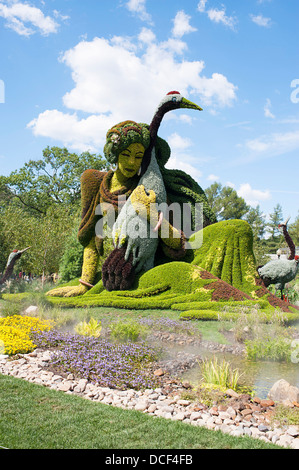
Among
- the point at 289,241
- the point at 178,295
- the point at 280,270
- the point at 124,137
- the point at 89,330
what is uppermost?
the point at 124,137

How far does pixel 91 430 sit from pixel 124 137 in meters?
10.1

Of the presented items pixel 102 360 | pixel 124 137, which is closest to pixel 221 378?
pixel 102 360

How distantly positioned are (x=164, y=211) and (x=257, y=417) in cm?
890

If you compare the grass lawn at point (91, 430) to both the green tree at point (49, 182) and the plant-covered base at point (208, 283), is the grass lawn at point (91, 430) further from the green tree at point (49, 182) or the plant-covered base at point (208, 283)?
the green tree at point (49, 182)

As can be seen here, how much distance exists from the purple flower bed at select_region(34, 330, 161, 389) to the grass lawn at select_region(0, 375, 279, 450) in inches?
34.7

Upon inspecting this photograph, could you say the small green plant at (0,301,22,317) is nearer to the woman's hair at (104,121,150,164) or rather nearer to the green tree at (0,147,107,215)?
the woman's hair at (104,121,150,164)

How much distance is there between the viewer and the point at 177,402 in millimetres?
4516

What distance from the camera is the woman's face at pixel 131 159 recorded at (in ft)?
41.4

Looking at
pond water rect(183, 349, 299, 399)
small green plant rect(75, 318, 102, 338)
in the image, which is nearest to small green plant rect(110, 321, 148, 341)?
small green plant rect(75, 318, 102, 338)

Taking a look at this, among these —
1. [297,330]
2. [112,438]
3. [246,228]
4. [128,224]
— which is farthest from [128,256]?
[112,438]

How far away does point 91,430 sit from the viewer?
11.9 feet

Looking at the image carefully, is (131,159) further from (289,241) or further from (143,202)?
(289,241)

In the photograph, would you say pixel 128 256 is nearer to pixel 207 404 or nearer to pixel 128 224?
pixel 128 224

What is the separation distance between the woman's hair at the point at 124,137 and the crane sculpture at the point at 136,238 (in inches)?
33.2
